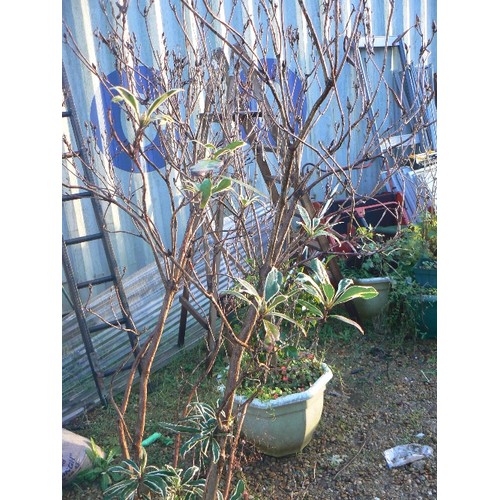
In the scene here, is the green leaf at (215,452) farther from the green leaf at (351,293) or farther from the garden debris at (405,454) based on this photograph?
the garden debris at (405,454)

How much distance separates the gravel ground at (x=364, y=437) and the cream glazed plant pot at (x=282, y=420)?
8cm

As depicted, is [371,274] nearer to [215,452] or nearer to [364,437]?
[364,437]

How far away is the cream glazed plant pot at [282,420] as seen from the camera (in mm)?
2559

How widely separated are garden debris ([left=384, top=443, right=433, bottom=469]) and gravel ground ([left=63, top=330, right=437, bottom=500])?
24mm

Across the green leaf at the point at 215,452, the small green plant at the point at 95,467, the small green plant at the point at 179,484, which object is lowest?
the small green plant at the point at 95,467

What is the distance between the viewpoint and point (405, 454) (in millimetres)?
2730

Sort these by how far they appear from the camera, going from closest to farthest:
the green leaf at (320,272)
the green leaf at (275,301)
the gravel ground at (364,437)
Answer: the green leaf at (275,301) → the green leaf at (320,272) → the gravel ground at (364,437)

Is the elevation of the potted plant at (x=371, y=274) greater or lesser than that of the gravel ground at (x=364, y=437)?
greater

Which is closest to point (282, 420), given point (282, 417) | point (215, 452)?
point (282, 417)

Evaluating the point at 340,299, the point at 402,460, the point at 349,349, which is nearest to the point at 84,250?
the point at 349,349

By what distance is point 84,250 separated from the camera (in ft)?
13.3

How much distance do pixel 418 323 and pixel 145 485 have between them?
2.75 metres

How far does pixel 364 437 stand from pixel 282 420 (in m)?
0.55

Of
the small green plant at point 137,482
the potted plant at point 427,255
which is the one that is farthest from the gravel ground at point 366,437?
the small green plant at point 137,482
